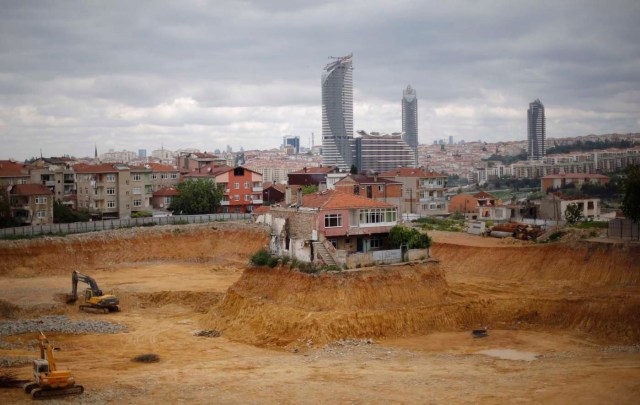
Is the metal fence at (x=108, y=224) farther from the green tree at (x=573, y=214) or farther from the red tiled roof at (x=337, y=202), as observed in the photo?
the green tree at (x=573, y=214)

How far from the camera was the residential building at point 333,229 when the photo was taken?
40.9 metres

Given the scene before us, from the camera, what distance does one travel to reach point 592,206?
2955 inches

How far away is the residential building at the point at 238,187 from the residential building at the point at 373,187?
1590 centimetres

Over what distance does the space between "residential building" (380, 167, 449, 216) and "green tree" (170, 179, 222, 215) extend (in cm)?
2288

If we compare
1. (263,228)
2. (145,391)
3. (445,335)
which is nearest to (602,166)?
(263,228)

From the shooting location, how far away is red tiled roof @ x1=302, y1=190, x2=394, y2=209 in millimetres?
42969

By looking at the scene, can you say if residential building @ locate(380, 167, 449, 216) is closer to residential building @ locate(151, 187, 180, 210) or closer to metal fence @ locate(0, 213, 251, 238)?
metal fence @ locate(0, 213, 251, 238)

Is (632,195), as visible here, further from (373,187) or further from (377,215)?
(373,187)

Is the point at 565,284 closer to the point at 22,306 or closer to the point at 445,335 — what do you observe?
the point at 445,335

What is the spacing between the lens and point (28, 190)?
7400cm

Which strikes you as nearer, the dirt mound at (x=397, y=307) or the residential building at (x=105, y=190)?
the dirt mound at (x=397, y=307)

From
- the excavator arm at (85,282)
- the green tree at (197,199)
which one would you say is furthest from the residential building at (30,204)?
the excavator arm at (85,282)

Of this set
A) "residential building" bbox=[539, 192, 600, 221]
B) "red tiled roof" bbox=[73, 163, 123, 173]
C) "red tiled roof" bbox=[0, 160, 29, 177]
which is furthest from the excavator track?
"red tiled roof" bbox=[73, 163, 123, 173]

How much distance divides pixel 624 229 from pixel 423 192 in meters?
37.4
